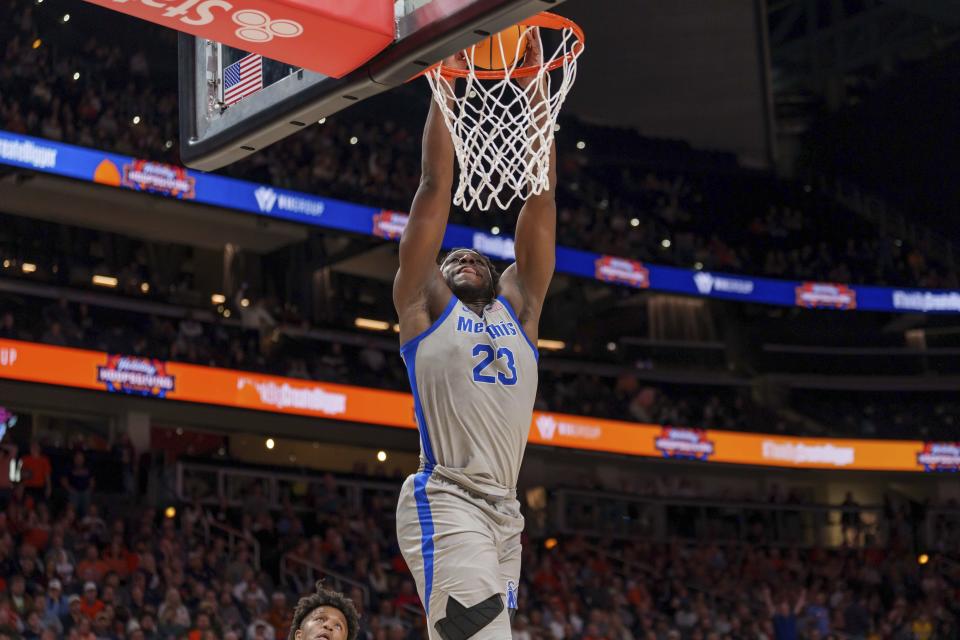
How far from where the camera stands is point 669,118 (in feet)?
105

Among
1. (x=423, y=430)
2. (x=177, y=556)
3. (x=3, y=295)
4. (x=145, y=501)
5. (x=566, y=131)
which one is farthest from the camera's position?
(x=566, y=131)

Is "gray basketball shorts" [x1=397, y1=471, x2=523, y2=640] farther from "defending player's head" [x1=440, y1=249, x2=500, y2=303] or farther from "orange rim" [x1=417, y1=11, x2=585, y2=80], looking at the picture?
"orange rim" [x1=417, y1=11, x2=585, y2=80]

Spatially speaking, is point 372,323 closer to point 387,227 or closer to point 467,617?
point 387,227

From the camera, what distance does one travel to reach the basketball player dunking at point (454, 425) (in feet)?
16.0

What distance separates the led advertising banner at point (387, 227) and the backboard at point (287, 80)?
15113 millimetres

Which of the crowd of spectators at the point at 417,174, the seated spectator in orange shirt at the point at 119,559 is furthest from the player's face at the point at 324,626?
the crowd of spectators at the point at 417,174

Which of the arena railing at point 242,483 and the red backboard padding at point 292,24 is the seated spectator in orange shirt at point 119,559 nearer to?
the arena railing at point 242,483

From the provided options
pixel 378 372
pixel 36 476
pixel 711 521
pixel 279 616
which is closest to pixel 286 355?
pixel 378 372

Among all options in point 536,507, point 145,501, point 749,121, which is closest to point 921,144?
point 749,121

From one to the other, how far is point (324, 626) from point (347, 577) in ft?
44.2

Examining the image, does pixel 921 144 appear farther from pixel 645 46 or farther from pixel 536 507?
pixel 536 507

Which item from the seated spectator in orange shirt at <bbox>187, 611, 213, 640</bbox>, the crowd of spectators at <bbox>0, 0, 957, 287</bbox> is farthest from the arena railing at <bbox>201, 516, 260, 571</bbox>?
the crowd of spectators at <bbox>0, 0, 957, 287</bbox>

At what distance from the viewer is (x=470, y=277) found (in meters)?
5.28

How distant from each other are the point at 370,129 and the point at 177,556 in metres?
12.1
